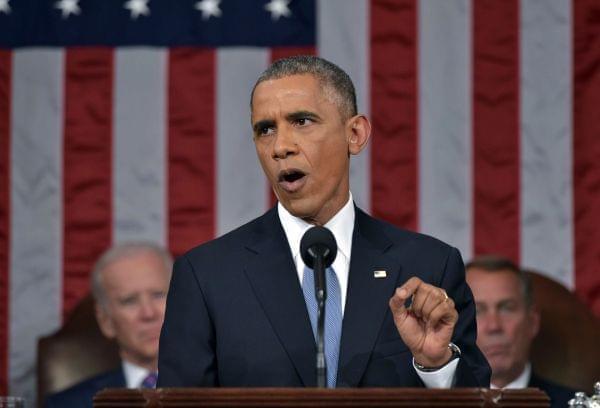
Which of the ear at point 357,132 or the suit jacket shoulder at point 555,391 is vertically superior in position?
the ear at point 357,132

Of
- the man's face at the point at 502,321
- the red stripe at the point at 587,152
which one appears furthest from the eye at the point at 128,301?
the red stripe at the point at 587,152

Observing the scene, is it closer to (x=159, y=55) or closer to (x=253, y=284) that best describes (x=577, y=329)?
(x=159, y=55)

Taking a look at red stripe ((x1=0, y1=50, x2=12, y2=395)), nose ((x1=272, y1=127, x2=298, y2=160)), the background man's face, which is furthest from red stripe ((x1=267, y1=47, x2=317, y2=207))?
nose ((x1=272, y1=127, x2=298, y2=160))

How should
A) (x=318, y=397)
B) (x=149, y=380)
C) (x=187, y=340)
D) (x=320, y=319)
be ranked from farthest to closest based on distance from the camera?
1. (x=149, y=380)
2. (x=187, y=340)
3. (x=320, y=319)
4. (x=318, y=397)

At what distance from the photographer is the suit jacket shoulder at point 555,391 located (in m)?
4.67

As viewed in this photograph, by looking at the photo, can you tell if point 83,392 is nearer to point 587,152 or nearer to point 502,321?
point 502,321

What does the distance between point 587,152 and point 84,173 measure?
217 cm

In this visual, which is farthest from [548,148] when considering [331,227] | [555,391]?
[331,227]

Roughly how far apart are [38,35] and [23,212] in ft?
2.55

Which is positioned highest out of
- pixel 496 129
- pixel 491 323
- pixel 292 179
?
pixel 496 129

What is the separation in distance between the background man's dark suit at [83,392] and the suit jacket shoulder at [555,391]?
65.0 inches

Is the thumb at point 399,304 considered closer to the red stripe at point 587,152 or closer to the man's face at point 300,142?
the man's face at point 300,142

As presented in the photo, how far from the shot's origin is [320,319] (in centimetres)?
233

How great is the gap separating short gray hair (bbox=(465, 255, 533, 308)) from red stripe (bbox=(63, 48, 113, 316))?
157cm
